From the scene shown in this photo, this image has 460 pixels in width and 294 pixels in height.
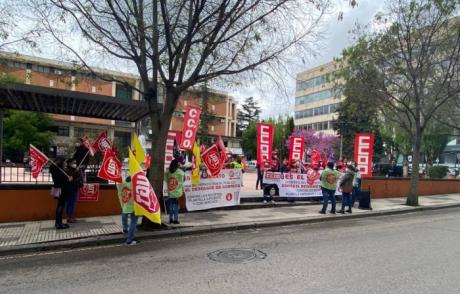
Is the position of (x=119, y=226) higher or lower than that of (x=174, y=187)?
lower

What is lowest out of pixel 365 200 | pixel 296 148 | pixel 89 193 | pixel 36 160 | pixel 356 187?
pixel 365 200

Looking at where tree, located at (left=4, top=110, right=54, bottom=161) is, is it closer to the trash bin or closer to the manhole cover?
the trash bin

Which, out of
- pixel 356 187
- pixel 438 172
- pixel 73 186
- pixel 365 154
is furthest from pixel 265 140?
pixel 438 172

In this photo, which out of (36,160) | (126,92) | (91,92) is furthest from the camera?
(91,92)

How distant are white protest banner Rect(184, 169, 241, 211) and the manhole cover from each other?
14.1 ft

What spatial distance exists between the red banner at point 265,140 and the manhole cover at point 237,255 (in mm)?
7706

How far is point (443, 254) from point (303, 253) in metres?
2.72

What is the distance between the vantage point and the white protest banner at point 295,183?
13859 millimetres

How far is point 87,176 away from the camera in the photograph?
11344 mm

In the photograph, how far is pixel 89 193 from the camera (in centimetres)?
1025

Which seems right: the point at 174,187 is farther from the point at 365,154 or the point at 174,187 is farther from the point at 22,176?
the point at 365,154

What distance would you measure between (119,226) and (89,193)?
5.88 feet

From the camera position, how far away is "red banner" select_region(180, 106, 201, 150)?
1195cm

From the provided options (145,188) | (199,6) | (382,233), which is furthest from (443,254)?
(199,6)
